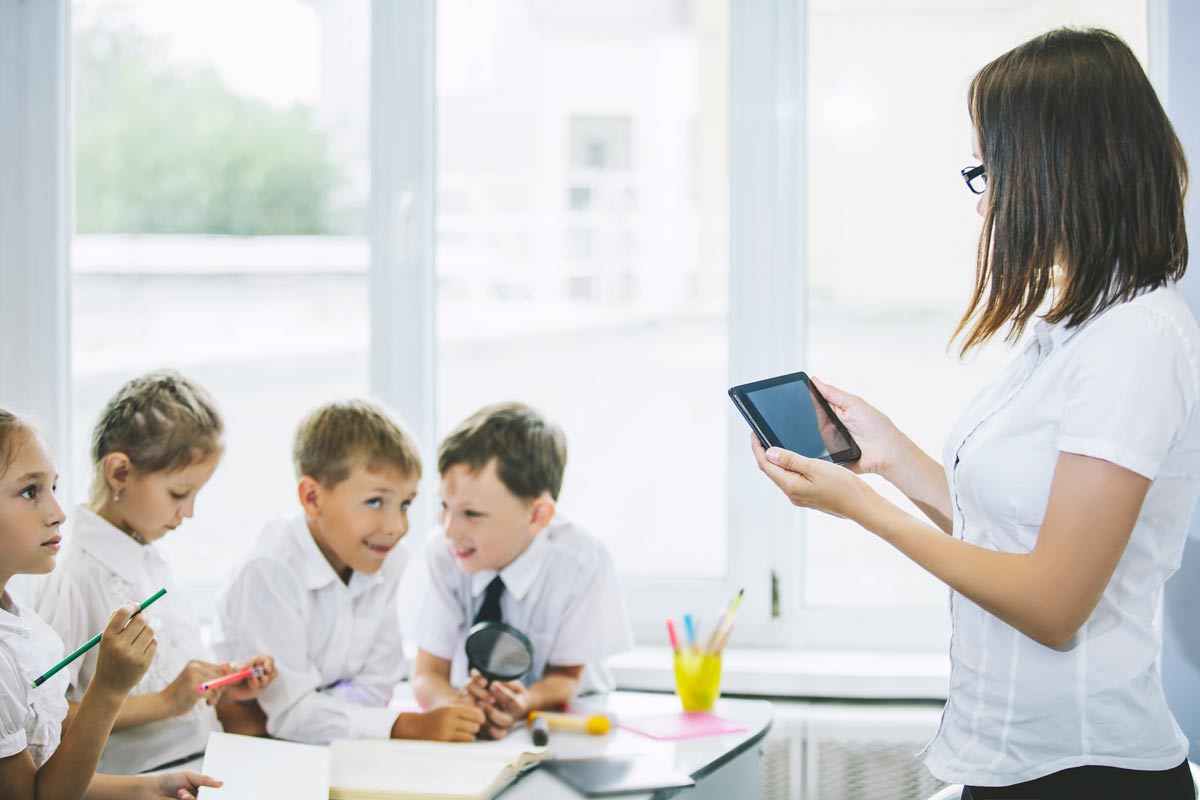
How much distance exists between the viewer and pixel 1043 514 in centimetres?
117

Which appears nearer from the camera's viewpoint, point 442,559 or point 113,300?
point 442,559

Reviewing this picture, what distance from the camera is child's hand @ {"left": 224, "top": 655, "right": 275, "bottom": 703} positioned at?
5.54 ft

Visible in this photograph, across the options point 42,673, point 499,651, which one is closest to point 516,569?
point 499,651

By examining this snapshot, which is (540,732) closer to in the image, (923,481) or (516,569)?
(516,569)

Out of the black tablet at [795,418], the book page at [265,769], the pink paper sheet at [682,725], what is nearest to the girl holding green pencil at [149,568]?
the book page at [265,769]

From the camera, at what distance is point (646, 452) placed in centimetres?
243

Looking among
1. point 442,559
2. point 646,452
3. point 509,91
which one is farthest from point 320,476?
point 509,91

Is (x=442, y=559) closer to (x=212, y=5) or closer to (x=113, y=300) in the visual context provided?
(x=113, y=300)

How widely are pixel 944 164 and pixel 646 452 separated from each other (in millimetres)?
817

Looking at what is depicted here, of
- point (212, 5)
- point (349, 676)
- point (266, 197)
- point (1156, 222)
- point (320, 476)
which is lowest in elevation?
point (349, 676)

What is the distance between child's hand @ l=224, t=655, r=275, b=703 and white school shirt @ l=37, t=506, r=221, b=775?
0.22 feet

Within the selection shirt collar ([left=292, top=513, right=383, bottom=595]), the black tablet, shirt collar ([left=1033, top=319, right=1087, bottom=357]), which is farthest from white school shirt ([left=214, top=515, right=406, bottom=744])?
shirt collar ([left=1033, top=319, right=1087, bottom=357])

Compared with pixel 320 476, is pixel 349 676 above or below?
below

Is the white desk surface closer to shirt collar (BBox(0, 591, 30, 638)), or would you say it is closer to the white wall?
shirt collar (BBox(0, 591, 30, 638))
